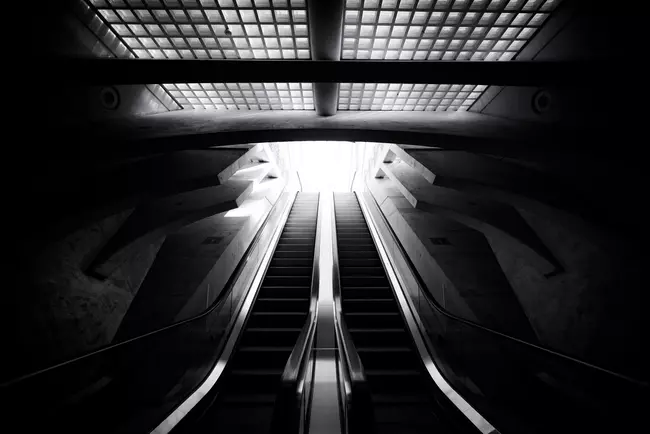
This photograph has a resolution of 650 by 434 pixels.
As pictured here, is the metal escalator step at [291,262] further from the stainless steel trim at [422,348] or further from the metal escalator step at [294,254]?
the stainless steel trim at [422,348]

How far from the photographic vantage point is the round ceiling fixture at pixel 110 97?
5227 millimetres

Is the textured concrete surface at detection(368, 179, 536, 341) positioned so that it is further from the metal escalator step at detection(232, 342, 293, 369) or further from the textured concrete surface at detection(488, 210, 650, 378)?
the metal escalator step at detection(232, 342, 293, 369)

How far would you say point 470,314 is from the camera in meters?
7.31

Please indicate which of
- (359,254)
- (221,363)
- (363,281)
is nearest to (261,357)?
(221,363)

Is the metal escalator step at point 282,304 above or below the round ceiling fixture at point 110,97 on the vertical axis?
below

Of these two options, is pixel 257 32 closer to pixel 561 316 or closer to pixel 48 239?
pixel 48 239

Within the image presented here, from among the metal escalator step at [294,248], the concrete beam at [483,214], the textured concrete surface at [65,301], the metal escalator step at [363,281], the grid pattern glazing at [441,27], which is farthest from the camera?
the metal escalator step at [294,248]

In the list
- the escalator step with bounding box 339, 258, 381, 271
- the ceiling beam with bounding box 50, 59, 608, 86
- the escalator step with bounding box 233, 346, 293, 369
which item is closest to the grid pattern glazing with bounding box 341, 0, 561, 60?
the ceiling beam with bounding box 50, 59, 608, 86

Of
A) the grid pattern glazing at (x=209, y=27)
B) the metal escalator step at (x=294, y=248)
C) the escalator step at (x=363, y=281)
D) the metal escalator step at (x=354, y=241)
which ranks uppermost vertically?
the grid pattern glazing at (x=209, y=27)

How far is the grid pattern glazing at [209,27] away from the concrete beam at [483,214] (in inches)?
190

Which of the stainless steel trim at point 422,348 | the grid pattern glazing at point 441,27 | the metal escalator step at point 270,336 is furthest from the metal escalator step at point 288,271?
the grid pattern glazing at point 441,27

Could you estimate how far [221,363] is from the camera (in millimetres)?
4578

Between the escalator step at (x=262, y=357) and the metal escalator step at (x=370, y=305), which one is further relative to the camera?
the metal escalator step at (x=370, y=305)

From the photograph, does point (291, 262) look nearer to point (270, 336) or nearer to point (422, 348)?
point (270, 336)
